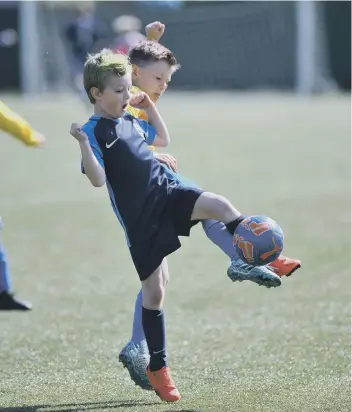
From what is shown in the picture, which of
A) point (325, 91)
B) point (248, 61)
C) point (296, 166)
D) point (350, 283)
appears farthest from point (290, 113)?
point (350, 283)

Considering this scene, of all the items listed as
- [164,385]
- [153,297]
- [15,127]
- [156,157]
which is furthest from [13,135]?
[164,385]

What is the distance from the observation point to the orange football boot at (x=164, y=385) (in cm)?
502

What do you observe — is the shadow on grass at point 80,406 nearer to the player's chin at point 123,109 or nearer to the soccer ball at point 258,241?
the soccer ball at point 258,241

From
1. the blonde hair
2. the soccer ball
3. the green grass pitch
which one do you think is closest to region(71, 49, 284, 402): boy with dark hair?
the blonde hair

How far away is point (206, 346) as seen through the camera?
6371 millimetres

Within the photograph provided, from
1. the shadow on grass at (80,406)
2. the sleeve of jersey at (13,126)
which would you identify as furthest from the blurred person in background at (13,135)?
the shadow on grass at (80,406)

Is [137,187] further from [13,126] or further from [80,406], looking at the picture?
[13,126]

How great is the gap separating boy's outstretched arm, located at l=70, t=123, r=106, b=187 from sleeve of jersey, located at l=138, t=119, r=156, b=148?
0.63m

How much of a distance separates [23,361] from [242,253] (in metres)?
1.80

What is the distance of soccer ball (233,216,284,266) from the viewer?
4.70m

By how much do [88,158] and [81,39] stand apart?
67.4ft

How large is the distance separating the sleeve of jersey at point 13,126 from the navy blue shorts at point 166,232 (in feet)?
6.40

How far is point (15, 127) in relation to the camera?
663 cm

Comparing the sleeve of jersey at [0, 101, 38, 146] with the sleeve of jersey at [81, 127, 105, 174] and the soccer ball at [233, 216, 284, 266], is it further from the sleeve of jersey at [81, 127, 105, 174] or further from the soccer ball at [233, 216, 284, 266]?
the soccer ball at [233, 216, 284, 266]
